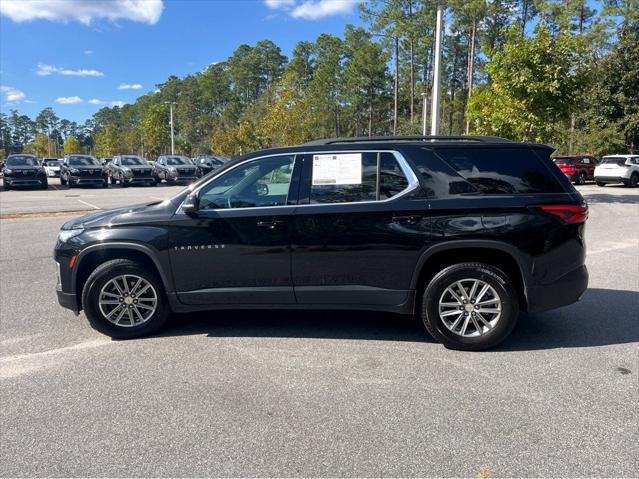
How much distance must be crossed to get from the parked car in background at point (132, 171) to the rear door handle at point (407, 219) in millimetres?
26374

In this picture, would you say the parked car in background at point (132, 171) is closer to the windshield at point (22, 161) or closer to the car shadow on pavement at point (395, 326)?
the windshield at point (22, 161)

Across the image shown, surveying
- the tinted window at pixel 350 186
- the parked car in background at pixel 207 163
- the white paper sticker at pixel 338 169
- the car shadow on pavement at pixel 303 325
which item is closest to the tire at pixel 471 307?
the car shadow on pavement at pixel 303 325

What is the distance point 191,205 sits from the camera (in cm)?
432

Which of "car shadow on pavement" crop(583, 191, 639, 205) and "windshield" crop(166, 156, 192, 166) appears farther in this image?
"windshield" crop(166, 156, 192, 166)

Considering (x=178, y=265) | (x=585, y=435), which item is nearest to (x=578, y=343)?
(x=585, y=435)

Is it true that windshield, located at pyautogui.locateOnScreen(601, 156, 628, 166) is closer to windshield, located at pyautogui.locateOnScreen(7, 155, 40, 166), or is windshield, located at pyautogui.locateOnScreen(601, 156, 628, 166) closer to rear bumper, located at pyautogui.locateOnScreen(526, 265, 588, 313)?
rear bumper, located at pyautogui.locateOnScreen(526, 265, 588, 313)

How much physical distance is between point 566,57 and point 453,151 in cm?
1410

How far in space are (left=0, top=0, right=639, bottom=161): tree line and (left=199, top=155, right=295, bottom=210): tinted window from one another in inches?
536

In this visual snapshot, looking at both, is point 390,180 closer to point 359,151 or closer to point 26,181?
point 359,151

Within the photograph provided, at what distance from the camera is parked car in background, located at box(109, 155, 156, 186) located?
1096 inches

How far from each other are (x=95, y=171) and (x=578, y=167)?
26879 millimetres

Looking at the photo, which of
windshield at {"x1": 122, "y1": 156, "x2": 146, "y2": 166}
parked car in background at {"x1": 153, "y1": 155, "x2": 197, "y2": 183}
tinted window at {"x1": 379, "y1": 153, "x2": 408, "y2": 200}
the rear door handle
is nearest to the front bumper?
windshield at {"x1": 122, "y1": 156, "x2": 146, "y2": 166}

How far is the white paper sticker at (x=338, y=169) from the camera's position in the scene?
14.1 ft

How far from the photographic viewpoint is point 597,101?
34875 mm
